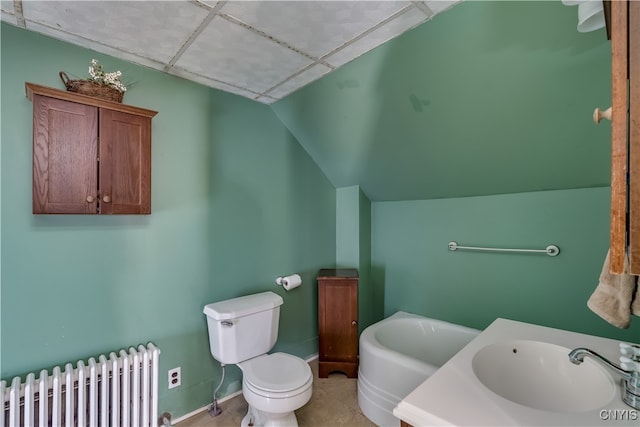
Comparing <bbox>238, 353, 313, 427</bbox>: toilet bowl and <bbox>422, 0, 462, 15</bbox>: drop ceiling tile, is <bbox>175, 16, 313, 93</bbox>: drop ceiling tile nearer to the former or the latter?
<bbox>422, 0, 462, 15</bbox>: drop ceiling tile

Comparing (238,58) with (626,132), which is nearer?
(626,132)

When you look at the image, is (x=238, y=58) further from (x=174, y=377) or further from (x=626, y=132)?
(x=174, y=377)

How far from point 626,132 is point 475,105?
4.13 ft

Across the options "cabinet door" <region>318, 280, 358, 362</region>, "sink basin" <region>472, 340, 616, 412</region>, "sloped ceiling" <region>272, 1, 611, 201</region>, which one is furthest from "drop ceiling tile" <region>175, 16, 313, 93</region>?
"sink basin" <region>472, 340, 616, 412</region>

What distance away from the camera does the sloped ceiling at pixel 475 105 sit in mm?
1310

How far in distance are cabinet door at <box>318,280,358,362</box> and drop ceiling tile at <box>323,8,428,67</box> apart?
1646 mm

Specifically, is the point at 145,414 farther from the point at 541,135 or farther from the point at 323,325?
the point at 541,135

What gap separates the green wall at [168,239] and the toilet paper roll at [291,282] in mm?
85

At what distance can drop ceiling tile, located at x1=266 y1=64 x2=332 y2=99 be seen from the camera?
1816 millimetres

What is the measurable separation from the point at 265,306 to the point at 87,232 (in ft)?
3.65

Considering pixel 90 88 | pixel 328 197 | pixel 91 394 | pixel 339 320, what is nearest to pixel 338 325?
pixel 339 320

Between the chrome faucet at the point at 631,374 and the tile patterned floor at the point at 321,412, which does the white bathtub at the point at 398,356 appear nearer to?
the tile patterned floor at the point at 321,412

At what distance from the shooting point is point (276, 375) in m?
1.74

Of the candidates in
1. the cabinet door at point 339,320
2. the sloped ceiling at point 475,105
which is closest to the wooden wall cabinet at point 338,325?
the cabinet door at point 339,320
